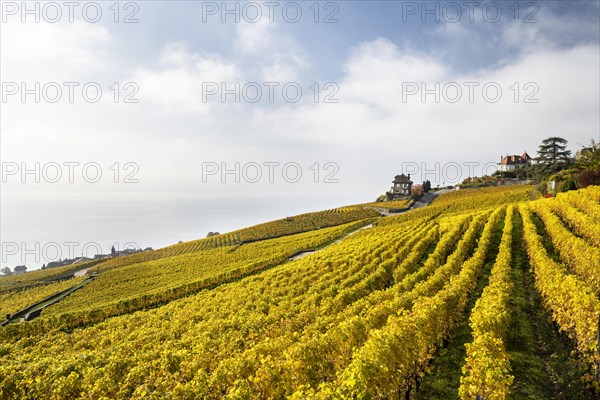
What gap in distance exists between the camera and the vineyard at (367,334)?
8953mm

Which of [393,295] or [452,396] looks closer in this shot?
[452,396]

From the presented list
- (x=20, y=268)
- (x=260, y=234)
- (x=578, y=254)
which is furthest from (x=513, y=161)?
(x=20, y=268)

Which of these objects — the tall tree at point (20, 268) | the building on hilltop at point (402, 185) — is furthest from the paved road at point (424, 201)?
the tall tree at point (20, 268)

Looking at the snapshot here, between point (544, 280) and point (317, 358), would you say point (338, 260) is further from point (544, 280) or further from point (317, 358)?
point (317, 358)

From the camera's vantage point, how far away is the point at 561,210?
3300cm

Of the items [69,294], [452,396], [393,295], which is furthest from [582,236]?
[69,294]

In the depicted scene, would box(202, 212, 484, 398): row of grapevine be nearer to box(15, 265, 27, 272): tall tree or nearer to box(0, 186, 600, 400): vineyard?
box(0, 186, 600, 400): vineyard

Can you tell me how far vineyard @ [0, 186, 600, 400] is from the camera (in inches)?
352

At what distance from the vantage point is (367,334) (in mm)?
11531

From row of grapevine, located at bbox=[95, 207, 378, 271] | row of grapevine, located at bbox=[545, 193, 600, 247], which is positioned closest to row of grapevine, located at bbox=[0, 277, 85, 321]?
row of grapevine, located at bbox=[95, 207, 378, 271]

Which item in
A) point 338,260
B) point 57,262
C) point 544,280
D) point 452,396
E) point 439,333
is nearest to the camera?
point 452,396

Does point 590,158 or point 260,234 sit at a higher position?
point 590,158

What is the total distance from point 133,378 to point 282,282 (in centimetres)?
1860

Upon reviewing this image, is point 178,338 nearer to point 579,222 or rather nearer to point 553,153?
point 579,222
